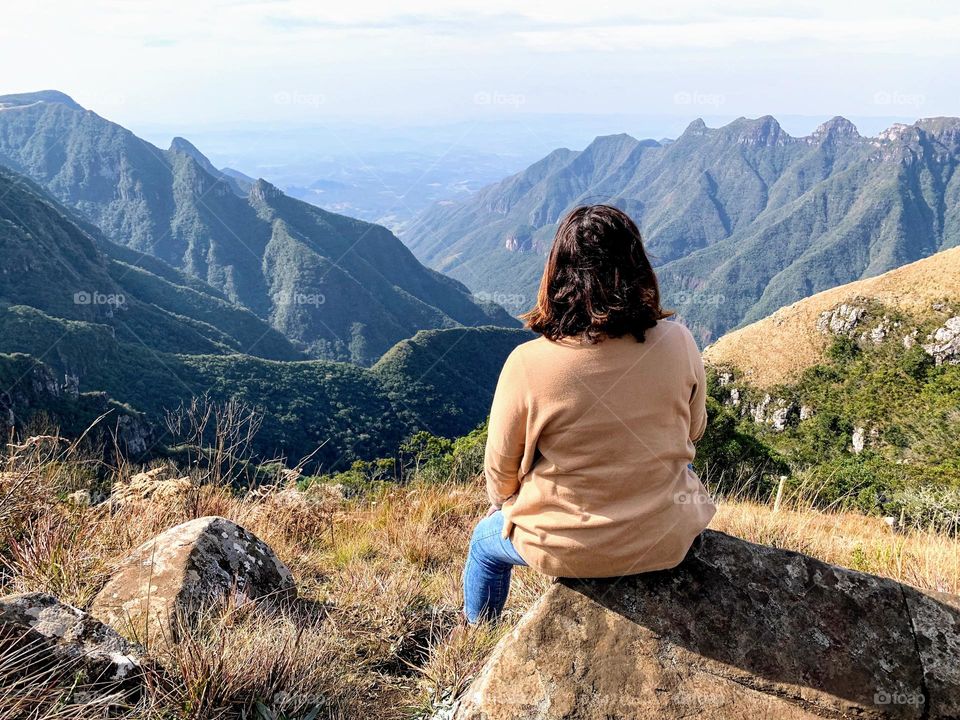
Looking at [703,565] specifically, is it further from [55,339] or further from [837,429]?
[55,339]

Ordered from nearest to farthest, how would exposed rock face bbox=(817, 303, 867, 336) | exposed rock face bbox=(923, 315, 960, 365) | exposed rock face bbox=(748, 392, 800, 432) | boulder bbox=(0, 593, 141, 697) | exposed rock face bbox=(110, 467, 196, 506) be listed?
boulder bbox=(0, 593, 141, 697)
exposed rock face bbox=(110, 467, 196, 506)
exposed rock face bbox=(923, 315, 960, 365)
exposed rock face bbox=(748, 392, 800, 432)
exposed rock face bbox=(817, 303, 867, 336)

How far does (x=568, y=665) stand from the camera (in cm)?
216

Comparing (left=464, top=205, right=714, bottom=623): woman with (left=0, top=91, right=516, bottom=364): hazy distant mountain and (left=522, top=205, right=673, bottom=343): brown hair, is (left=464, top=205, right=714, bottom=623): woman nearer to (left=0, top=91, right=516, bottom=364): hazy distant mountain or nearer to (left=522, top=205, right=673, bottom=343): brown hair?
(left=522, top=205, right=673, bottom=343): brown hair

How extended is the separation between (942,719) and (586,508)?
1413 millimetres

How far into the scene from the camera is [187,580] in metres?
2.83

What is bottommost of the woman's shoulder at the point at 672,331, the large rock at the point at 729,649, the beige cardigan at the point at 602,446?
the large rock at the point at 729,649

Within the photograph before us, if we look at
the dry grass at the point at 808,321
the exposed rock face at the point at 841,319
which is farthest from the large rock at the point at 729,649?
the exposed rock face at the point at 841,319

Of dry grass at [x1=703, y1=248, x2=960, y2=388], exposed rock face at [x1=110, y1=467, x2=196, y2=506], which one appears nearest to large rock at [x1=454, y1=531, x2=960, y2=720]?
exposed rock face at [x1=110, y1=467, x2=196, y2=506]

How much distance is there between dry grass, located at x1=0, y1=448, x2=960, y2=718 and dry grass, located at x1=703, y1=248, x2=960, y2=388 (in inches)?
2063

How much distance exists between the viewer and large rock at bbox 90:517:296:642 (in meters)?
2.64

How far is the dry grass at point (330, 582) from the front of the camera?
2.20 metres

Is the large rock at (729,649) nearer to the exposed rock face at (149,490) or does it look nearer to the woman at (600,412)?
the woman at (600,412)

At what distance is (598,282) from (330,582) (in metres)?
2.45

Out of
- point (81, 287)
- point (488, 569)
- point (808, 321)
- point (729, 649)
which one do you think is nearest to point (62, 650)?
point (488, 569)
